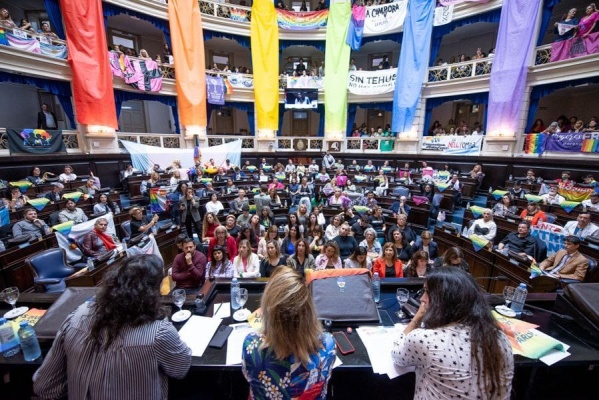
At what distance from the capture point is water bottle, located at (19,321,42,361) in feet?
5.28

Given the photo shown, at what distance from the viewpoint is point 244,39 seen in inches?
558

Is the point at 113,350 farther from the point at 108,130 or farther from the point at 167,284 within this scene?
the point at 108,130

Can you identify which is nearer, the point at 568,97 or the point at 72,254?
the point at 72,254

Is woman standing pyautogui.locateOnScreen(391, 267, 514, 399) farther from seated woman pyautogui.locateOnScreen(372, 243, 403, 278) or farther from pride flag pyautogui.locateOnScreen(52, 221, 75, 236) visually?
pride flag pyautogui.locateOnScreen(52, 221, 75, 236)

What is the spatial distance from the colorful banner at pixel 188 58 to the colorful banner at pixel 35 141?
15.1 feet

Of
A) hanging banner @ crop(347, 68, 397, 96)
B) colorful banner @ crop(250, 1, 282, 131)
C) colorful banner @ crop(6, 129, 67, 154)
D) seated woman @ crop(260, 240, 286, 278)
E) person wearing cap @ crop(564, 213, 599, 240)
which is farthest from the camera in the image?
colorful banner @ crop(250, 1, 282, 131)

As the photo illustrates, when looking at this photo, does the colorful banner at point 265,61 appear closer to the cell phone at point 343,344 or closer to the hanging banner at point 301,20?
the hanging banner at point 301,20

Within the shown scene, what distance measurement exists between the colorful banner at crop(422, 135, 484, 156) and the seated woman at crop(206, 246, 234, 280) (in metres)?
11.4

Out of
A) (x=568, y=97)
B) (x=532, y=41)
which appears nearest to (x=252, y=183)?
(x=532, y=41)

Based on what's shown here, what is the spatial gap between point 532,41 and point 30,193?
16.6 meters

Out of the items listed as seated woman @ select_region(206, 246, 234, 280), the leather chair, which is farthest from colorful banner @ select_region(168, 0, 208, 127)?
seated woman @ select_region(206, 246, 234, 280)

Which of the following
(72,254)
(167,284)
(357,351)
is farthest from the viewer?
(72,254)

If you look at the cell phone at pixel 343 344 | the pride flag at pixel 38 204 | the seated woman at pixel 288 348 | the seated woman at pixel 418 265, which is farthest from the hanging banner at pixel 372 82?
the seated woman at pixel 288 348

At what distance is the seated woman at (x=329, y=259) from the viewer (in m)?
3.77
